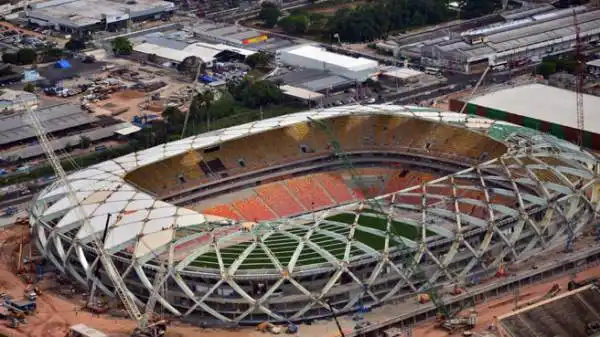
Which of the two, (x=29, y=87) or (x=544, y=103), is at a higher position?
(x=544, y=103)

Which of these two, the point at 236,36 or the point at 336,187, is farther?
the point at 236,36

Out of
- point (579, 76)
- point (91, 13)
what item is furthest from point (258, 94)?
point (91, 13)

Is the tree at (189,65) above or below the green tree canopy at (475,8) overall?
above

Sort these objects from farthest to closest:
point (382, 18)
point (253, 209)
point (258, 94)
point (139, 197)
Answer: point (382, 18), point (258, 94), point (253, 209), point (139, 197)

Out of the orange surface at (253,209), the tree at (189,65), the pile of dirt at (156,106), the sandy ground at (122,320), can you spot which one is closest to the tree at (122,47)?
the tree at (189,65)

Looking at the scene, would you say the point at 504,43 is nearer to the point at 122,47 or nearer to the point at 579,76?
the point at 579,76

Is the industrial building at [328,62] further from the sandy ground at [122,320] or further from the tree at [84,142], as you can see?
the sandy ground at [122,320]

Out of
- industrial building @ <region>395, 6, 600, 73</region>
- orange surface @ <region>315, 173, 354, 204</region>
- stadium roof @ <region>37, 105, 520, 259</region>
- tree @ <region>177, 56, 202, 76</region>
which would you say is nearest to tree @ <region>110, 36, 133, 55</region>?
tree @ <region>177, 56, 202, 76</region>

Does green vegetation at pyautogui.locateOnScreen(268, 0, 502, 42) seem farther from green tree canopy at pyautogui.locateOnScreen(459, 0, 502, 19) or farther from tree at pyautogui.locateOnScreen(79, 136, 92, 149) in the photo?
tree at pyautogui.locateOnScreen(79, 136, 92, 149)
